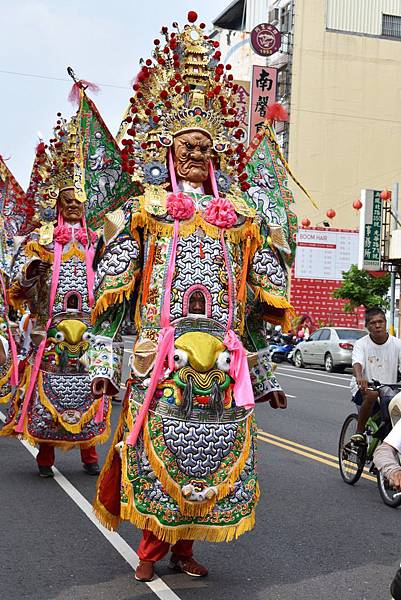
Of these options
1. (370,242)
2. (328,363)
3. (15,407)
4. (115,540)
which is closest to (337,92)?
(370,242)

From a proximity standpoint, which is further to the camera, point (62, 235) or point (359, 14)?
point (359, 14)

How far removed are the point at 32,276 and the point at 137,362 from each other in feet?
10.8

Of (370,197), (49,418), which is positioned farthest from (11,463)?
(370,197)

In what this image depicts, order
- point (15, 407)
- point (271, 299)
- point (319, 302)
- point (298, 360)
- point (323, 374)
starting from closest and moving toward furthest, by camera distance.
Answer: point (271, 299), point (15, 407), point (323, 374), point (298, 360), point (319, 302)

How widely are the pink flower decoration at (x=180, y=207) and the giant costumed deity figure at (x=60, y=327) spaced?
8.59ft

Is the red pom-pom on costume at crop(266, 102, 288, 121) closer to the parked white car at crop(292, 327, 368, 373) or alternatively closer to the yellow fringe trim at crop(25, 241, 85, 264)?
the yellow fringe trim at crop(25, 241, 85, 264)

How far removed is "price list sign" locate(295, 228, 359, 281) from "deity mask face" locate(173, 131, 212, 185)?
115ft

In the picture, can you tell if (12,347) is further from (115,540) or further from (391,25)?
(391,25)

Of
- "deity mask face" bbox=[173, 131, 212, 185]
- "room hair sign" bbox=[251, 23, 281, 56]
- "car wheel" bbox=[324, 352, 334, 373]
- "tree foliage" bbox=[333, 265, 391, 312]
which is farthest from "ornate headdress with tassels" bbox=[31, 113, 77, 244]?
"room hair sign" bbox=[251, 23, 281, 56]

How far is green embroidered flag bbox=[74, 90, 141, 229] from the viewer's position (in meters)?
5.79

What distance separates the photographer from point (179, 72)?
17.8 ft

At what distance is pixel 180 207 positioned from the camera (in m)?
5.09

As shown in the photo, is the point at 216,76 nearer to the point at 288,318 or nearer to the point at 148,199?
the point at 148,199

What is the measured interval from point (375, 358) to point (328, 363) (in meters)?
17.1
